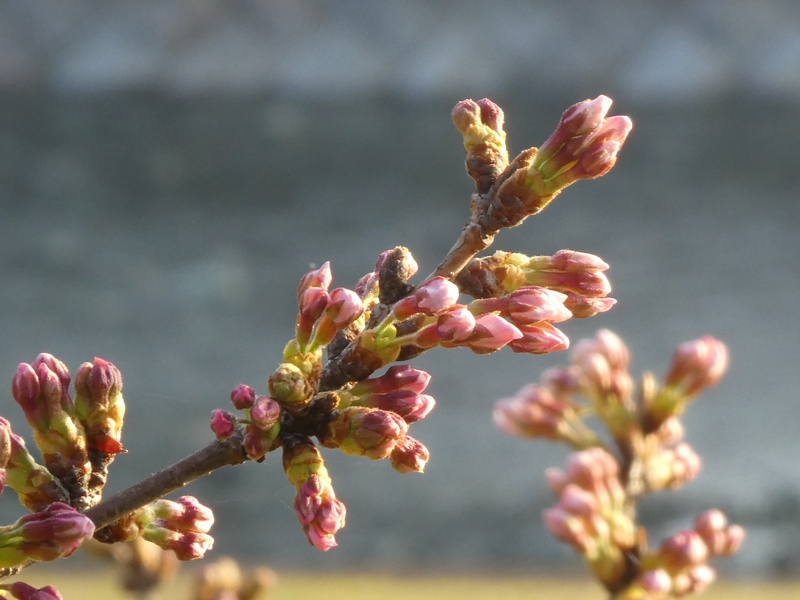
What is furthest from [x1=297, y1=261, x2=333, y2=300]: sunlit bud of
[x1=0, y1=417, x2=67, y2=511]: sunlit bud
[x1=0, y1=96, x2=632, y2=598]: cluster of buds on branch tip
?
[x1=0, y1=417, x2=67, y2=511]: sunlit bud

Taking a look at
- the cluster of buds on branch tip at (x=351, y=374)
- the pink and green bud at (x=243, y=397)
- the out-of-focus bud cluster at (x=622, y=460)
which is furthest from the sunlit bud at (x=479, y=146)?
the out-of-focus bud cluster at (x=622, y=460)

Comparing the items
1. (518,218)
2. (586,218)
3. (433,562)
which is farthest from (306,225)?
(518,218)

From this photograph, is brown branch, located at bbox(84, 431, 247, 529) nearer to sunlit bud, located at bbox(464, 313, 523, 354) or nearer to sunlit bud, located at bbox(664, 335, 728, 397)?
sunlit bud, located at bbox(464, 313, 523, 354)

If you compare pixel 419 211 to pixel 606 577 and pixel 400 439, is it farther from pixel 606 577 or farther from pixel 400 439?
pixel 400 439

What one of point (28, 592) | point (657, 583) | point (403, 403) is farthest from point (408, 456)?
point (657, 583)

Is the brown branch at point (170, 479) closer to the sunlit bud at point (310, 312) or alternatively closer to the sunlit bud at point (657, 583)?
A: the sunlit bud at point (310, 312)
